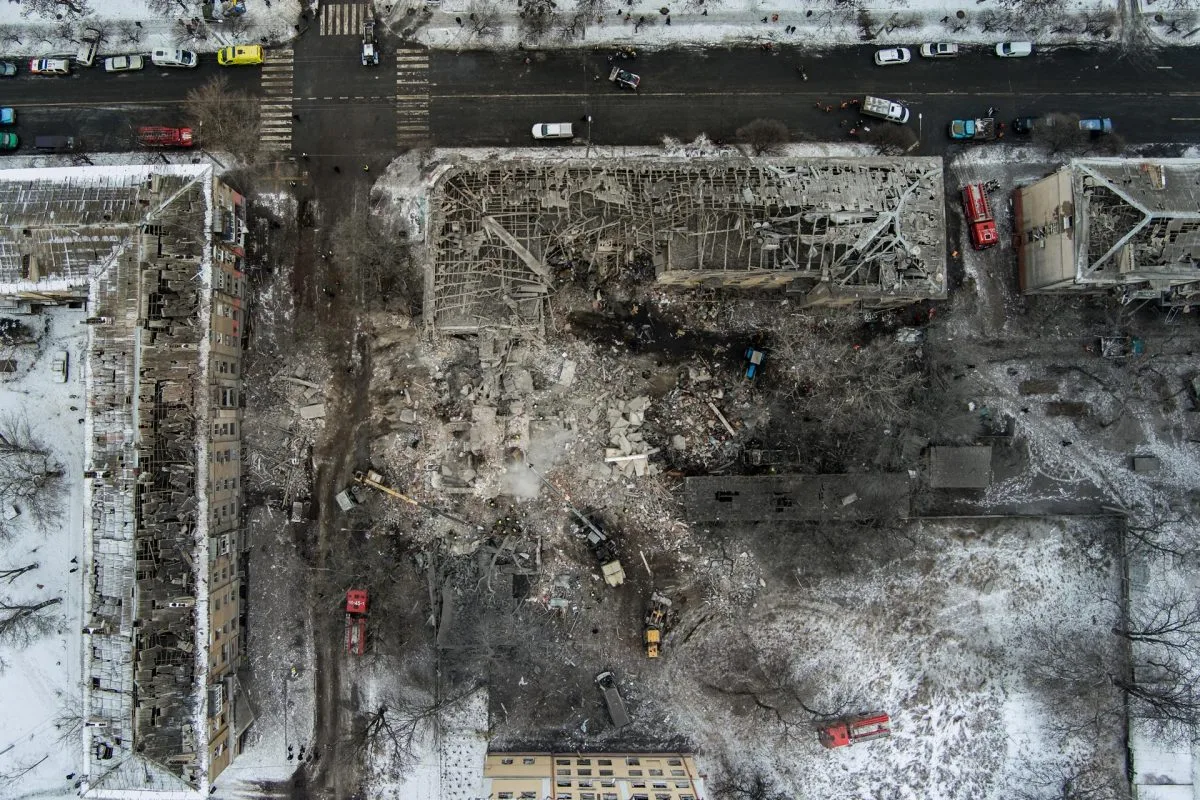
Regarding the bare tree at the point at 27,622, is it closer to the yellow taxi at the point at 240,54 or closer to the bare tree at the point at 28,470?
the bare tree at the point at 28,470

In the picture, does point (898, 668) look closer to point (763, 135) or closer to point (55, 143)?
point (763, 135)

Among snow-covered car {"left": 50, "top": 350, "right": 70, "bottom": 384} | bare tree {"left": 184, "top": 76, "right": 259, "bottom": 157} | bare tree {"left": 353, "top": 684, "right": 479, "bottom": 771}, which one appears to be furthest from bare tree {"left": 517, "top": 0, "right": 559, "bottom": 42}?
bare tree {"left": 353, "top": 684, "right": 479, "bottom": 771}

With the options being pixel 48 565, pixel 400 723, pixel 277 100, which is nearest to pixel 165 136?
pixel 277 100

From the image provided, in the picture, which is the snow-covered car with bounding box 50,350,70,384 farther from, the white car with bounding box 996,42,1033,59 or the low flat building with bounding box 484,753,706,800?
the white car with bounding box 996,42,1033,59

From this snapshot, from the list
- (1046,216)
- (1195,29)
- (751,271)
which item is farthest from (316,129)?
(1195,29)

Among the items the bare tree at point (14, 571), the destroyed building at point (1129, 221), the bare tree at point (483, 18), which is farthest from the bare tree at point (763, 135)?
the bare tree at point (14, 571)
